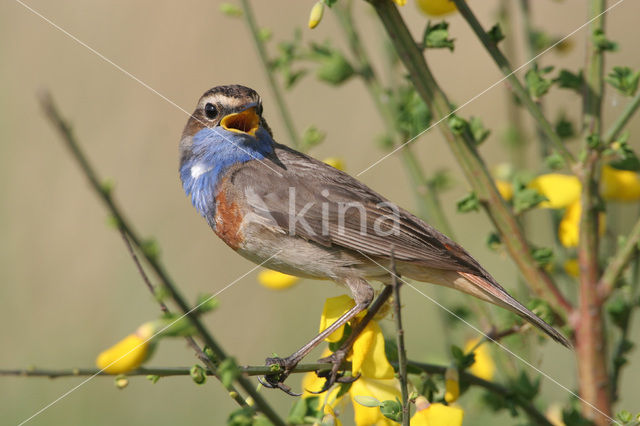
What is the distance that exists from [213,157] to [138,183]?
4037mm

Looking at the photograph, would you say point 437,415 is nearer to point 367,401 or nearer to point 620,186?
point 367,401

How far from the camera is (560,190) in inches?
140

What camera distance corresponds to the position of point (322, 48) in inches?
150

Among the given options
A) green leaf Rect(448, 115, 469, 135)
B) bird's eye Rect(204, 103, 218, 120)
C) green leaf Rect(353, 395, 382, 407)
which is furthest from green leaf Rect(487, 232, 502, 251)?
bird's eye Rect(204, 103, 218, 120)

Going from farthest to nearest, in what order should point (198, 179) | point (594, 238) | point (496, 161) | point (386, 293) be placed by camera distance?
point (496, 161), point (198, 179), point (386, 293), point (594, 238)

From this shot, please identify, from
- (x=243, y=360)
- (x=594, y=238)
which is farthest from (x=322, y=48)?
(x=243, y=360)

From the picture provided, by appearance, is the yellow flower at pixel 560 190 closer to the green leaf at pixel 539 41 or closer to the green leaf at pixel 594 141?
the green leaf at pixel 594 141

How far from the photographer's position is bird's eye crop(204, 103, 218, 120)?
3.87 m

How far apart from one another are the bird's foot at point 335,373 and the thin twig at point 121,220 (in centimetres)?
76

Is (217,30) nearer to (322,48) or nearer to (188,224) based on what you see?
(188,224)

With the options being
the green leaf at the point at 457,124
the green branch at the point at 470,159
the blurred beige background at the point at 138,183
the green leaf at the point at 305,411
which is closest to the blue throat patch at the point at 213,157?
the green branch at the point at 470,159

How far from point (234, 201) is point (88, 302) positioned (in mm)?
3791

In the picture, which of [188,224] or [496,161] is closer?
[188,224]

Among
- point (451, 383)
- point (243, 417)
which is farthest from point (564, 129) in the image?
point (243, 417)
